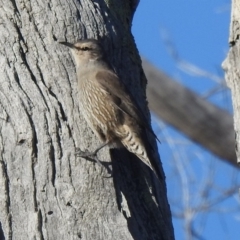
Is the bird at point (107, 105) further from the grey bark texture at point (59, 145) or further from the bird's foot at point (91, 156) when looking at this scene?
the bird's foot at point (91, 156)

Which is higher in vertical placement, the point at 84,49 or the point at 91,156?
the point at 84,49

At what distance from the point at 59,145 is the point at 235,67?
37.6 inches

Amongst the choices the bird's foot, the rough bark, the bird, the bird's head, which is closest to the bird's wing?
the bird

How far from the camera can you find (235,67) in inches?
157

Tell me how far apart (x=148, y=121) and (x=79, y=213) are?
994 millimetres

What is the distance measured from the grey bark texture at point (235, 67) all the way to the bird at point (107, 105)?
25.4 inches

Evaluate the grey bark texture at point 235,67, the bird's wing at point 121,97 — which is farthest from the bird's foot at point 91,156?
the grey bark texture at point 235,67

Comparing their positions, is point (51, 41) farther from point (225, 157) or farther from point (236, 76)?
point (225, 157)

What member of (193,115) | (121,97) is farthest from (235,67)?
(193,115)

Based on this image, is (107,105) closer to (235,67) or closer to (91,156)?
(91,156)

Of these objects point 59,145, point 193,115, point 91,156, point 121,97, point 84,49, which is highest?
point 193,115

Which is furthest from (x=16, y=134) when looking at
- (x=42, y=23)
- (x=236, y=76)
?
(x=236, y=76)

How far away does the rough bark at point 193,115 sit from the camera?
7.01 meters

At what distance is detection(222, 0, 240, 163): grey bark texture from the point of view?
3894mm
